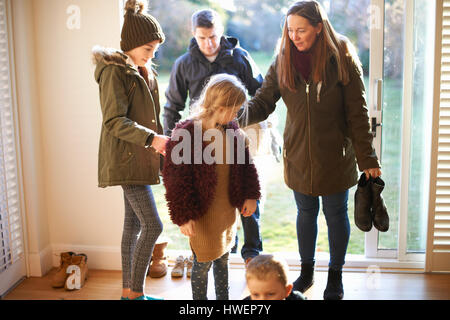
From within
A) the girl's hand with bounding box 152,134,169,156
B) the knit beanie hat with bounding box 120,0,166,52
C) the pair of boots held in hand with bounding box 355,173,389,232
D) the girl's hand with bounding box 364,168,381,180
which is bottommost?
the pair of boots held in hand with bounding box 355,173,389,232

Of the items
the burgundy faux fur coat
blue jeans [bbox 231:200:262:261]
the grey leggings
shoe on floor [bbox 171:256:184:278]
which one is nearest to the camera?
the burgundy faux fur coat

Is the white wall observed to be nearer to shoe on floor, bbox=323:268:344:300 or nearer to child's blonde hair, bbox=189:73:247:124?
child's blonde hair, bbox=189:73:247:124

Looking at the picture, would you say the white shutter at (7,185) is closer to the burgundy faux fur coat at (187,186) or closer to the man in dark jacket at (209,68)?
the man in dark jacket at (209,68)

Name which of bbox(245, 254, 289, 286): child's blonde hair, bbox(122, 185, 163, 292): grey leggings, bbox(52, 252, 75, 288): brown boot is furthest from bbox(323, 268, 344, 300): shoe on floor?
bbox(52, 252, 75, 288): brown boot

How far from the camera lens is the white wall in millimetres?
2658

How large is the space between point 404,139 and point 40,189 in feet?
6.56

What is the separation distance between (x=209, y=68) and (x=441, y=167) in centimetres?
131

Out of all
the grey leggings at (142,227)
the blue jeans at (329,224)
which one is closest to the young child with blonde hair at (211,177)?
the grey leggings at (142,227)

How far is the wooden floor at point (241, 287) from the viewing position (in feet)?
8.22

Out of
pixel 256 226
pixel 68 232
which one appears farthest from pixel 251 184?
pixel 68 232

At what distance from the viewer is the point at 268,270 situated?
1723 mm

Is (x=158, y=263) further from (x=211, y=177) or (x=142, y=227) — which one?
(x=211, y=177)

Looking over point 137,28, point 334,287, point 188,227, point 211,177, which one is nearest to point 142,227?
point 188,227

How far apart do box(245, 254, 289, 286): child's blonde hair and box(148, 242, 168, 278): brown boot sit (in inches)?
44.1
